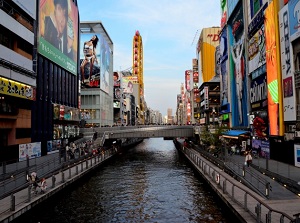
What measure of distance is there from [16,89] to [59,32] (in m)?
24.2

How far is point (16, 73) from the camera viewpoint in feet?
128

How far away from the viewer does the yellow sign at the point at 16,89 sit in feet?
117

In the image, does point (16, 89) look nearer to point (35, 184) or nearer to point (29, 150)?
point (29, 150)

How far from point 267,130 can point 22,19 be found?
122ft

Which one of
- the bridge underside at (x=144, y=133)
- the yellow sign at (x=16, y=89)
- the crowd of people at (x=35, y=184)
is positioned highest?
the yellow sign at (x=16, y=89)

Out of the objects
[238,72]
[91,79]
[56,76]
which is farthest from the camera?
[91,79]

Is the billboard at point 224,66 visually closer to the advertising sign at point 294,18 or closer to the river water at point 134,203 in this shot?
the advertising sign at point 294,18

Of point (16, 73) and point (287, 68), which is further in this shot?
point (16, 73)

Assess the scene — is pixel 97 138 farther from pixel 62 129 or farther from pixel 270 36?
pixel 270 36

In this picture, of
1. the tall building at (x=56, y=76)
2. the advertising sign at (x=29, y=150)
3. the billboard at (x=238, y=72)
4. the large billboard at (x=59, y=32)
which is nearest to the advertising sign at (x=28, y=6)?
the tall building at (x=56, y=76)

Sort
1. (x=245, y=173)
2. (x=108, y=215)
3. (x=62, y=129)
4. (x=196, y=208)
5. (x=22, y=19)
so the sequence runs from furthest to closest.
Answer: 1. (x=62, y=129)
2. (x=22, y=19)
3. (x=245, y=173)
4. (x=196, y=208)
5. (x=108, y=215)

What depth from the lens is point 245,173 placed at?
91.4ft

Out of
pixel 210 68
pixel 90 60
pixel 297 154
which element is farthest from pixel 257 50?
pixel 210 68

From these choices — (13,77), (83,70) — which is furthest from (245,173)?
(83,70)
